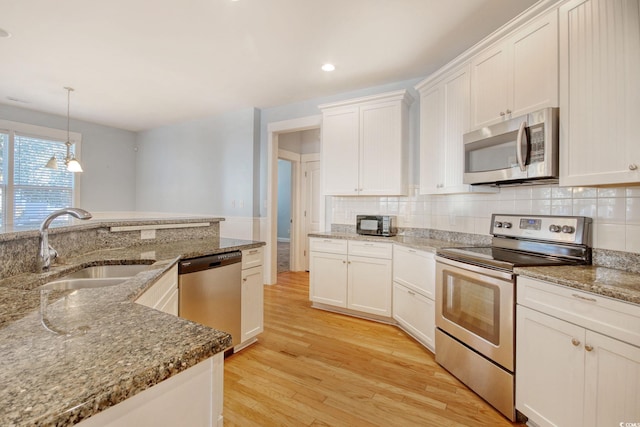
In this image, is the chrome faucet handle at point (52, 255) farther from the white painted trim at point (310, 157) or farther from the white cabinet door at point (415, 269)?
the white painted trim at point (310, 157)

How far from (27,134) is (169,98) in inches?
97.2

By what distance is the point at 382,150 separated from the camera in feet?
10.5

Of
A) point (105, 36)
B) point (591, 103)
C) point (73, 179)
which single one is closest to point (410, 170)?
point (591, 103)

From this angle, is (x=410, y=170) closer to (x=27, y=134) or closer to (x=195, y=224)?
(x=195, y=224)

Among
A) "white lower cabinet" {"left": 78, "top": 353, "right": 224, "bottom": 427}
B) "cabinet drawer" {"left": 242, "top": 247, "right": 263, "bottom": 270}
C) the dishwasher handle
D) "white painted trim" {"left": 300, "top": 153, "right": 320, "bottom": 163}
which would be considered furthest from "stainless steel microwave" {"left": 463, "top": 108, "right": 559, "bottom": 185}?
"white painted trim" {"left": 300, "top": 153, "right": 320, "bottom": 163}

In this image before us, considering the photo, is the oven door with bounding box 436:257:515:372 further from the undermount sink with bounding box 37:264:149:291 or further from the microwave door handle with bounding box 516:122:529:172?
the undermount sink with bounding box 37:264:149:291

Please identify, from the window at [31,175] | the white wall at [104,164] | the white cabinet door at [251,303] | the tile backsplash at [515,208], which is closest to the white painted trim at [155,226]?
the white cabinet door at [251,303]

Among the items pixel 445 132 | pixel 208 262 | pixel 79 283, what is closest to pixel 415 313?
pixel 445 132

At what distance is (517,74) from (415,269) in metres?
1.61

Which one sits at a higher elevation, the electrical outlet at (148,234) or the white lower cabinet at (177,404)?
the electrical outlet at (148,234)

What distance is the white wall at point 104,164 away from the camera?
16.5 feet

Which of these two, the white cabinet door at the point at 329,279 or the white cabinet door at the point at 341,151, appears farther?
the white cabinet door at the point at 341,151

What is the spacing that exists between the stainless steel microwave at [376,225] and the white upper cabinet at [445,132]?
58cm

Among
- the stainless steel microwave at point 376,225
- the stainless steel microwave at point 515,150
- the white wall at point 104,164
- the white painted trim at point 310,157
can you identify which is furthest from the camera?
the white painted trim at point 310,157
